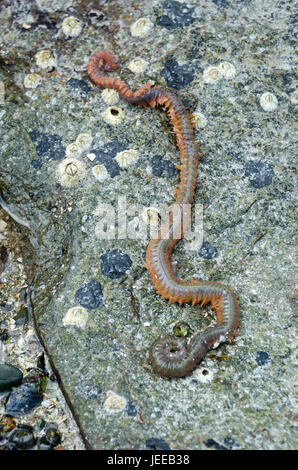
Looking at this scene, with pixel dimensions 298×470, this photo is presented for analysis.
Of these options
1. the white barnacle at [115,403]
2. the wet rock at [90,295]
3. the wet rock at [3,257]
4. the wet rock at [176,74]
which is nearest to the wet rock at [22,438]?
the white barnacle at [115,403]

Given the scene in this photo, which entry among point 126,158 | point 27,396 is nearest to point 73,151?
point 126,158

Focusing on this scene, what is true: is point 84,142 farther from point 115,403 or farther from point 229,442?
point 229,442

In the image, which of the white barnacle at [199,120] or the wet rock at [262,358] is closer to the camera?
the wet rock at [262,358]

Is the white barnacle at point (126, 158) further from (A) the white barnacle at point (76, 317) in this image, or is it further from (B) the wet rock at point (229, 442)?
(B) the wet rock at point (229, 442)

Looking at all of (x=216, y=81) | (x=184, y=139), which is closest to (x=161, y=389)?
(x=184, y=139)

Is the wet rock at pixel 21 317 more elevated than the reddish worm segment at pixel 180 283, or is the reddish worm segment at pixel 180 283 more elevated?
the reddish worm segment at pixel 180 283

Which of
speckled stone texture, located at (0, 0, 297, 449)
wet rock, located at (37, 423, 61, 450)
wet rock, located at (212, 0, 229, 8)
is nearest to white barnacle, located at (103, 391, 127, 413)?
speckled stone texture, located at (0, 0, 297, 449)

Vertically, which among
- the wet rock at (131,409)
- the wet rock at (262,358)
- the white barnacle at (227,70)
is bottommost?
the wet rock at (131,409)
